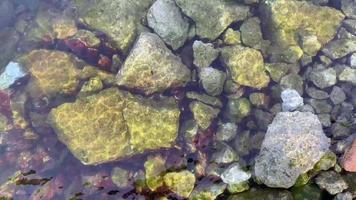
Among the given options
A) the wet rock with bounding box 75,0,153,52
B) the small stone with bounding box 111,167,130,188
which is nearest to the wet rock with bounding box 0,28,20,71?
the wet rock with bounding box 75,0,153,52

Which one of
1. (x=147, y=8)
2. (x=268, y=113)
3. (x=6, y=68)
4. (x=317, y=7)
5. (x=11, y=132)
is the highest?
(x=317, y=7)

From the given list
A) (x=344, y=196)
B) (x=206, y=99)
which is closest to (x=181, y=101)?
(x=206, y=99)

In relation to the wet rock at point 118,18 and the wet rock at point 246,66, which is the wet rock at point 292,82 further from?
the wet rock at point 118,18

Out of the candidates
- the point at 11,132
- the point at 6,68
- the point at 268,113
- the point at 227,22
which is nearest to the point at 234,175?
the point at 268,113

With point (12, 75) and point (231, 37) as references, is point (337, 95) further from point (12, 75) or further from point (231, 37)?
point (12, 75)

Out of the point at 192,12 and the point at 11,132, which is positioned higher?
the point at 192,12

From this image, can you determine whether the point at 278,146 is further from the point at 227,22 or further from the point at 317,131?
the point at 227,22
